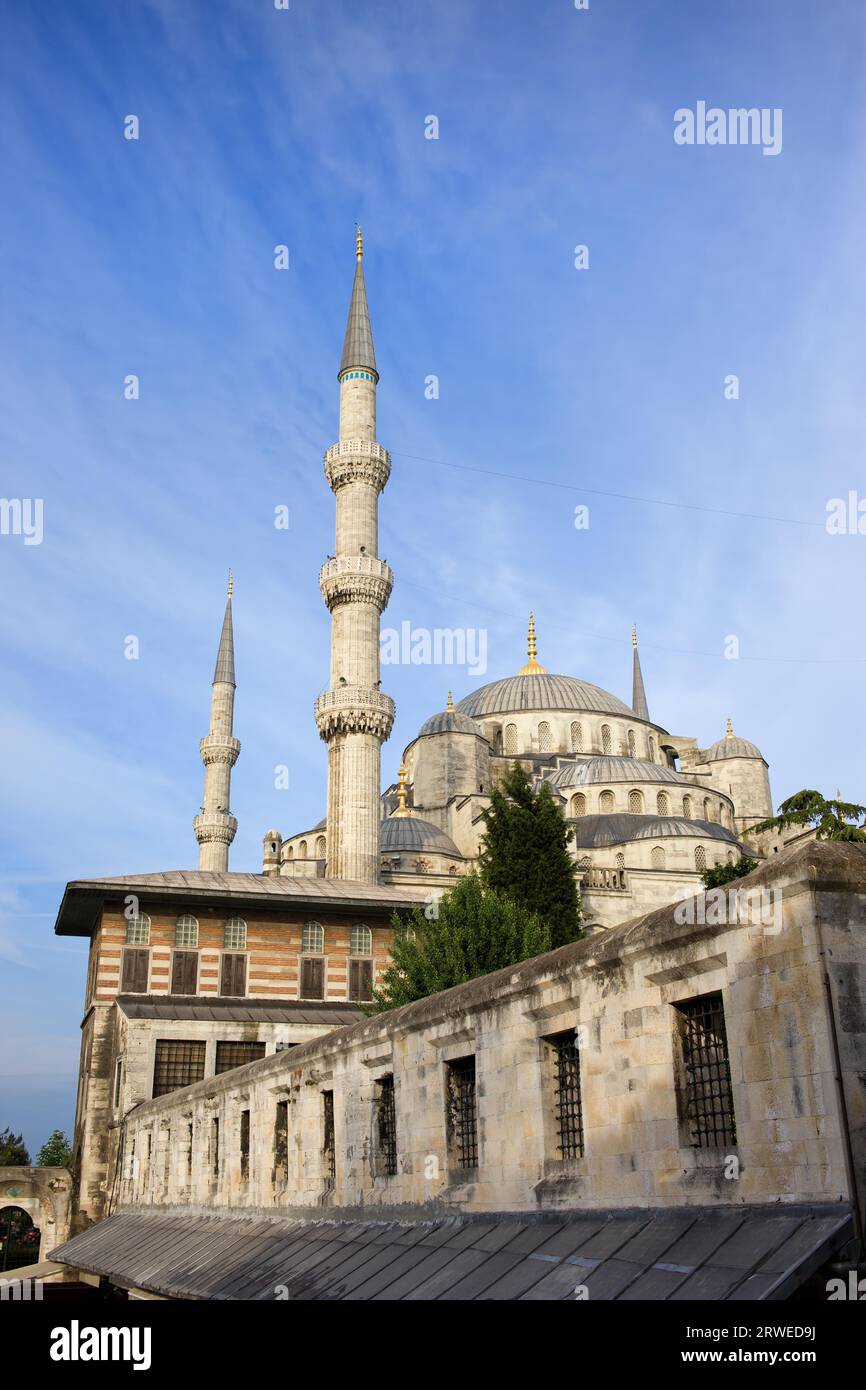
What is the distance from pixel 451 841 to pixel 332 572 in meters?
17.5

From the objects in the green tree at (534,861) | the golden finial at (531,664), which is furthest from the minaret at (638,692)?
the green tree at (534,861)

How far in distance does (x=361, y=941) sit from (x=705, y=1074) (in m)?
24.6

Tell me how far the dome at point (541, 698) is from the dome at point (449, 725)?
6.29 m

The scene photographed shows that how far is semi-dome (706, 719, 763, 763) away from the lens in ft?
217

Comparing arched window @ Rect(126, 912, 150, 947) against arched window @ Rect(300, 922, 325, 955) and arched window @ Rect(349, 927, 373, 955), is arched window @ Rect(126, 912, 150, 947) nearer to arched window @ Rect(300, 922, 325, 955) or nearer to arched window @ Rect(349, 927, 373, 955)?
arched window @ Rect(300, 922, 325, 955)

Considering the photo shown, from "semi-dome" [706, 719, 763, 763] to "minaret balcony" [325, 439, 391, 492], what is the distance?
31.2 meters

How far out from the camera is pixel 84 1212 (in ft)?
91.8

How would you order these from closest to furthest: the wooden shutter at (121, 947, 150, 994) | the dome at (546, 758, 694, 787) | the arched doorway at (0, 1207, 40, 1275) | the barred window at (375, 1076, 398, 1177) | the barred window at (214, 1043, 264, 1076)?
the barred window at (375, 1076, 398, 1177), the barred window at (214, 1043, 264, 1076), the wooden shutter at (121, 947, 150, 994), the arched doorway at (0, 1207, 40, 1275), the dome at (546, 758, 694, 787)

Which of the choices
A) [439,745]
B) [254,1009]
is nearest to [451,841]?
[439,745]

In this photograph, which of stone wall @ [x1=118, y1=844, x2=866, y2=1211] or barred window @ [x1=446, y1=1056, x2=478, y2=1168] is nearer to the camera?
stone wall @ [x1=118, y1=844, x2=866, y2=1211]

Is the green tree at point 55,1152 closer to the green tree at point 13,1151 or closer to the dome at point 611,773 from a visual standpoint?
the green tree at point 13,1151

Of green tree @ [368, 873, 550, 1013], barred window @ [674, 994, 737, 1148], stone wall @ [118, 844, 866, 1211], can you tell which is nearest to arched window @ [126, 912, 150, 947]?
green tree @ [368, 873, 550, 1013]

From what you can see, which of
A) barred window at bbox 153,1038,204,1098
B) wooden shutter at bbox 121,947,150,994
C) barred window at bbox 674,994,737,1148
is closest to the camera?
barred window at bbox 674,994,737,1148
